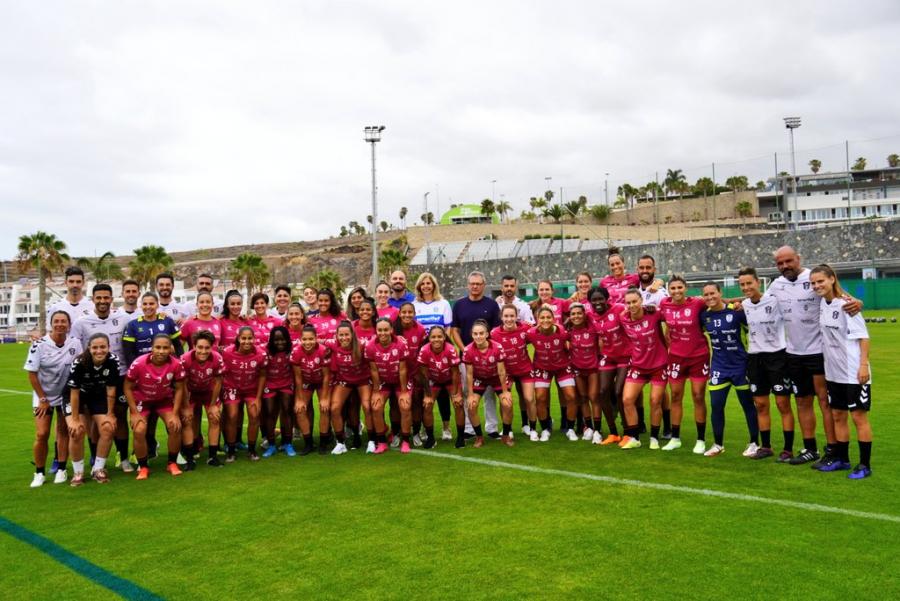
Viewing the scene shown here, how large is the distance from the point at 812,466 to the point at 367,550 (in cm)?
440

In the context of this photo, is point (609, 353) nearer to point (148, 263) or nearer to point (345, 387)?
point (345, 387)

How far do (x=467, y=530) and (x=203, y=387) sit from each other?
4028 mm

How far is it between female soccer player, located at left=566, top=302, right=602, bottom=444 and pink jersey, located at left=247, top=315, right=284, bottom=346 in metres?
A: 3.59

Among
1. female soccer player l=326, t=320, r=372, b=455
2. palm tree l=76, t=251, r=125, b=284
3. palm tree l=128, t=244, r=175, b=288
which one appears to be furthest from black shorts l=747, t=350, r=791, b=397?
→ palm tree l=76, t=251, r=125, b=284

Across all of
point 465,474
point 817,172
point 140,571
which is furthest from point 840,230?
point 140,571

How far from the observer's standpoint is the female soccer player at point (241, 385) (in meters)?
8.02

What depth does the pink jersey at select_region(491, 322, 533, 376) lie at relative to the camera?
8609mm

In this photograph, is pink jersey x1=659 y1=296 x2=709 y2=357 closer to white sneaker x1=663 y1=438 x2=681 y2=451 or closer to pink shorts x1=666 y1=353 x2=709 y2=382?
pink shorts x1=666 y1=353 x2=709 y2=382

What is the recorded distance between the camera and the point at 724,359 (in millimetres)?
7320

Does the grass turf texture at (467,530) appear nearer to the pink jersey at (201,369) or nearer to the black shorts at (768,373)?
the black shorts at (768,373)

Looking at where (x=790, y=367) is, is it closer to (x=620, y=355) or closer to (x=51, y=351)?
(x=620, y=355)

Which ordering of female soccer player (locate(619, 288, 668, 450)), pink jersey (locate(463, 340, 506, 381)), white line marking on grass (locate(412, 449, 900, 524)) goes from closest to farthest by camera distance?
white line marking on grass (locate(412, 449, 900, 524)) < female soccer player (locate(619, 288, 668, 450)) < pink jersey (locate(463, 340, 506, 381))

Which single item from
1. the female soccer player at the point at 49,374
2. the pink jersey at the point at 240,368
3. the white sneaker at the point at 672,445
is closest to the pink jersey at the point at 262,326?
the pink jersey at the point at 240,368

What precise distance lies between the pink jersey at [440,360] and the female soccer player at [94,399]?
3.35m
